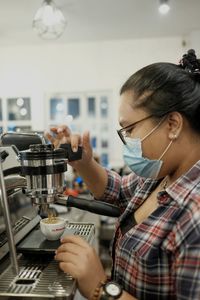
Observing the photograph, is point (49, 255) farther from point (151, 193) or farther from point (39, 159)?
point (151, 193)

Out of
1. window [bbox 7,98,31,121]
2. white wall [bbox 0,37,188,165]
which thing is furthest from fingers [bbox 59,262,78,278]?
window [bbox 7,98,31,121]

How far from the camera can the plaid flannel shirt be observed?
635mm

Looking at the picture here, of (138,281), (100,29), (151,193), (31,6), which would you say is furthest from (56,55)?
(138,281)

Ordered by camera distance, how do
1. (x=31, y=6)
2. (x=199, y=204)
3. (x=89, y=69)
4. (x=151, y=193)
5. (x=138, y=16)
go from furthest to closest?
(x=89, y=69)
(x=138, y=16)
(x=31, y=6)
(x=151, y=193)
(x=199, y=204)

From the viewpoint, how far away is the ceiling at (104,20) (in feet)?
9.62

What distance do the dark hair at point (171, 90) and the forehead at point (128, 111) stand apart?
13 mm

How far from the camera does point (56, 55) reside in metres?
4.41

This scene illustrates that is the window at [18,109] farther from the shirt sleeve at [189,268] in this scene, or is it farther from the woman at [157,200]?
the shirt sleeve at [189,268]

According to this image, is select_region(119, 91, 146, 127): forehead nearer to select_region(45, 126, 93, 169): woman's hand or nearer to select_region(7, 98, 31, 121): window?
select_region(45, 126, 93, 169): woman's hand

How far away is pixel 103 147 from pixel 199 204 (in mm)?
3928

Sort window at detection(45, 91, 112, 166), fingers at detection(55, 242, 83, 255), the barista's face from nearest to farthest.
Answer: fingers at detection(55, 242, 83, 255) → the barista's face → window at detection(45, 91, 112, 166)

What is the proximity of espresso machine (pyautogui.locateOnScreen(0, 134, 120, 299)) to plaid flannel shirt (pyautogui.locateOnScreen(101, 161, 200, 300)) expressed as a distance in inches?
5.0

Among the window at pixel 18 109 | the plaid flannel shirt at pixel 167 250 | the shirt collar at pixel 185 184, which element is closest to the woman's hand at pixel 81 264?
the plaid flannel shirt at pixel 167 250

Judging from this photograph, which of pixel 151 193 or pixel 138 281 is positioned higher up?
pixel 151 193
